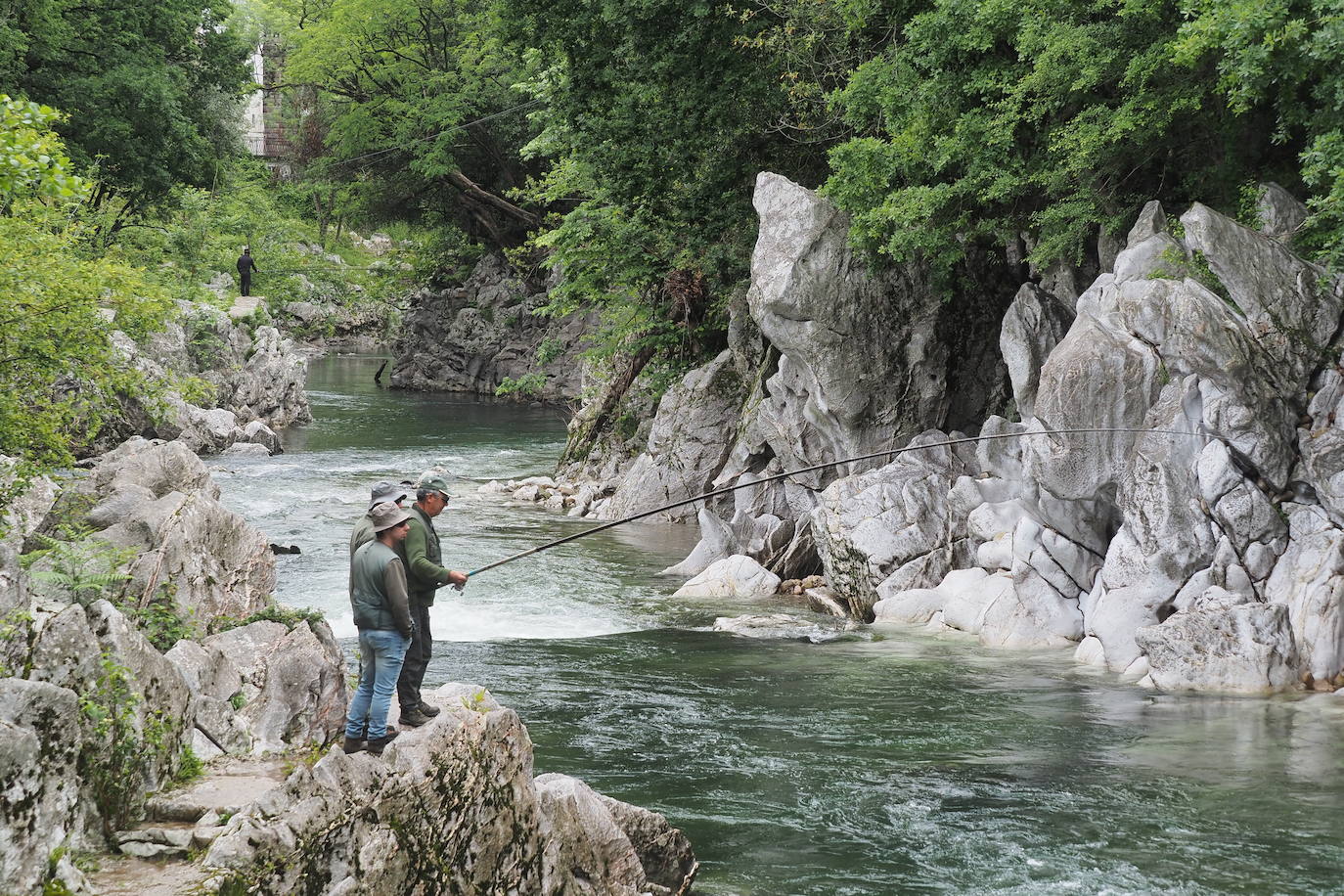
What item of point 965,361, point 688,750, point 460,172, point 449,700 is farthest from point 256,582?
point 460,172

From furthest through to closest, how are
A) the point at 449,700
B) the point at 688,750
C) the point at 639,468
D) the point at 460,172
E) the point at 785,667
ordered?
the point at 460,172, the point at 639,468, the point at 785,667, the point at 688,750, the point at 449,700

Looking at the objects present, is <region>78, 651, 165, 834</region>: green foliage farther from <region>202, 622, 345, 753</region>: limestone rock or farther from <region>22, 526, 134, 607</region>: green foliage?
<region>22, 526, 134, 607</region>: green foliage

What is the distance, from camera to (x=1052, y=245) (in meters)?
15.3

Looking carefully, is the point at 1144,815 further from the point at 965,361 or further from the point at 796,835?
the point at 965,361

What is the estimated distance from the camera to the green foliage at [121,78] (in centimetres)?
3250

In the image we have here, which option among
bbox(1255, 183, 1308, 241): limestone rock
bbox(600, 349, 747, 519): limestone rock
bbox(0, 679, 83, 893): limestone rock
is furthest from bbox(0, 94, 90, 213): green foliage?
bbox(600, 349, 747, 519): limestone rock

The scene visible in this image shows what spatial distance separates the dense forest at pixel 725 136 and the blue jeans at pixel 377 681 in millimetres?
4263

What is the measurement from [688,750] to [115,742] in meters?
4.97

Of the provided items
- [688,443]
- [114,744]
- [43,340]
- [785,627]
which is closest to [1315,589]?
[785,627]

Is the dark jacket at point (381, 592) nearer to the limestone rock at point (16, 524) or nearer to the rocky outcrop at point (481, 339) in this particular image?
the limestone rock at point (16, 524)

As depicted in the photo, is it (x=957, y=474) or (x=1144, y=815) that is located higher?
(x=957, y=474)

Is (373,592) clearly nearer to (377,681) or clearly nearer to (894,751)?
(377,681)

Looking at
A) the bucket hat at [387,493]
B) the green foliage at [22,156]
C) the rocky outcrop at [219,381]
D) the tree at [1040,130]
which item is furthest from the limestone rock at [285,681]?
the rocky outcrop at [219,381]

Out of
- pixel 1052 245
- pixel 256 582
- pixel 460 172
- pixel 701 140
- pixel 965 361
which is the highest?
pixel 460 172
